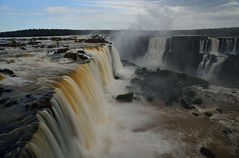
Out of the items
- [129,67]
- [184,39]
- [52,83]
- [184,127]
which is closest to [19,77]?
[52,83]

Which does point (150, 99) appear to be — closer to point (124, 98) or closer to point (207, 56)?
point (124, 98)

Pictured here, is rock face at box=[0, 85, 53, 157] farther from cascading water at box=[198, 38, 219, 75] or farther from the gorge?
cascading water at box=[198, 38, 219, 75]

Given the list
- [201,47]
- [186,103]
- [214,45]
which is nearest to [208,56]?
[214,45]

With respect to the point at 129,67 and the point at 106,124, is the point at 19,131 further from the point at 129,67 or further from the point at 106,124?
the point at 129,67

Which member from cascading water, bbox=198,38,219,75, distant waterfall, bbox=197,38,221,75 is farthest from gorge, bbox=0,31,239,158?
cascading water, bbox=198,38,219,75

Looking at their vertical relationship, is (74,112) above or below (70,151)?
above

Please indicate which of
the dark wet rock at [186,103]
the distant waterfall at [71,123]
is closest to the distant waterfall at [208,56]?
the dark wet rock at [186,103]

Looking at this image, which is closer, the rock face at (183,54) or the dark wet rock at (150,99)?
the dark wet rock at (150,99)

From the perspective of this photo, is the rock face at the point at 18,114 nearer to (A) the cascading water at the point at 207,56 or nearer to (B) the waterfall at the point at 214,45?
(A) the cascading water at the point at 207,56

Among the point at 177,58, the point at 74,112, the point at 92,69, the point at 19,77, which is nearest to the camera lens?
the point at 74,112
